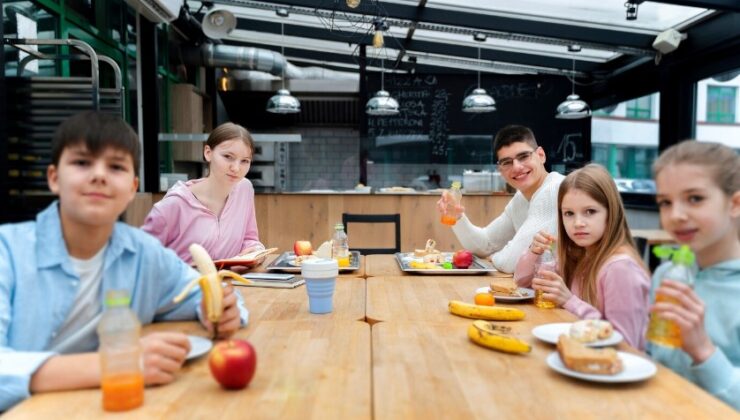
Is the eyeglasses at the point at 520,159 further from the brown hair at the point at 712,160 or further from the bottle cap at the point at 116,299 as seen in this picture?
the bottle cap at the point at 116,299

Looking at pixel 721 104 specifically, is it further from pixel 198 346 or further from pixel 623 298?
pixel 198 346

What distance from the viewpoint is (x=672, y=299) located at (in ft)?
3.25

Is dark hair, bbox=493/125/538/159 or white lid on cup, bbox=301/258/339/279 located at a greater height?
dark hair, bbox=493/125/538/159

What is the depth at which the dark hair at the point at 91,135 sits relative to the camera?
105cm

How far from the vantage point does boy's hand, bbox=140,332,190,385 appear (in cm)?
101

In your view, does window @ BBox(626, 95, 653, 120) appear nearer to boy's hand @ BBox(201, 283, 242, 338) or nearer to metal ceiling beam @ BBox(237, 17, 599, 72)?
metal ceiling beam @ BBox(237, 17, 599, 72)

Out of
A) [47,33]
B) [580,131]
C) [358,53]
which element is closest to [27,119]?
[47,33]

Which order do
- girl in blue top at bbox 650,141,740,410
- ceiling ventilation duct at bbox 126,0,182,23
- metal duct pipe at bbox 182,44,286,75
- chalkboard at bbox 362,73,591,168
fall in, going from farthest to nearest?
chalkboard at bbox 362,73,591,168, metal duct pipe at bbox 182,44,286,75, ceiling ventilation duct at bbox 126,0,182,23, girl in blue top at bbox 650,141,740,410

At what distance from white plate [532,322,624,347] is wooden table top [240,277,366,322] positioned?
492 mm

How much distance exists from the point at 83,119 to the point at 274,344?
0.63 metres

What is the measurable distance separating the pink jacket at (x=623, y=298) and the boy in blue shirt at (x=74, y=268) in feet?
3.46

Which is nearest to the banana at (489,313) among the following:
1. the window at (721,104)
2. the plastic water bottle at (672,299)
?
the plastic water bottle at (672,299)

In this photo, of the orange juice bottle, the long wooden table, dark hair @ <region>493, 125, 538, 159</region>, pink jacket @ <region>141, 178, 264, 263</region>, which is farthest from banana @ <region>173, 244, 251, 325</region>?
dark hair @ <region>493, 125, 538, 159</region>

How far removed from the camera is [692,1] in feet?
15.4
